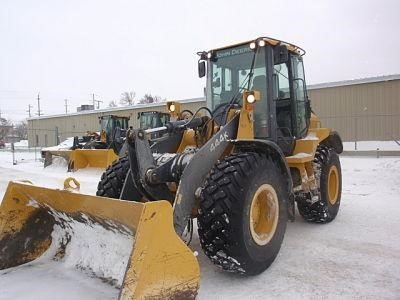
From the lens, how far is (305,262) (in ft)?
14.9

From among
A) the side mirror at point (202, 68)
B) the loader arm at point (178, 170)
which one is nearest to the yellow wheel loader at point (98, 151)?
the side mirror at point (202, 68)

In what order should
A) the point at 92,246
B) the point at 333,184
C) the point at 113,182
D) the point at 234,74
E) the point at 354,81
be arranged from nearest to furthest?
the point at 92,246, the point at 113,182, the point at 234,74, the point at 333,184, the point at 354,81

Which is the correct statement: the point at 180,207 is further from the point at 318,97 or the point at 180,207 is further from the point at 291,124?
the point at 318,97

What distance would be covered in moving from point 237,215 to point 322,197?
9.36 feet

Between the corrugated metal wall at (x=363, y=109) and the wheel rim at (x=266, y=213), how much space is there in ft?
50.4

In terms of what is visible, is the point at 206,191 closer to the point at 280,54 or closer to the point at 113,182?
the point at 113,182

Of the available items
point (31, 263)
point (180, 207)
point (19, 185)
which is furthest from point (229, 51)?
point (31, 263)

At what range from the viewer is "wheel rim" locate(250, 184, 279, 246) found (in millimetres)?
4264

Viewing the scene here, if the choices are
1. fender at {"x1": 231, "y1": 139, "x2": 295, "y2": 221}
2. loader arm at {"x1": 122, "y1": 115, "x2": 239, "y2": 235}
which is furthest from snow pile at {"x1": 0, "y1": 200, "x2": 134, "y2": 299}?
fender at {"x1": 231, "y1": 139, "x2": 295, "y2": 221}

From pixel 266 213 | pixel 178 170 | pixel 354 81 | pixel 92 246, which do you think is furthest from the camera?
pixel 354 81

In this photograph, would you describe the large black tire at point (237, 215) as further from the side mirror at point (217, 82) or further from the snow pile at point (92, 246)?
the side mirror at point (217, 82)

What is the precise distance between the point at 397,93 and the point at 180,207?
18186 mm

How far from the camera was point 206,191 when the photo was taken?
382cm

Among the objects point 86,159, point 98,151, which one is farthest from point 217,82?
point 86,159
